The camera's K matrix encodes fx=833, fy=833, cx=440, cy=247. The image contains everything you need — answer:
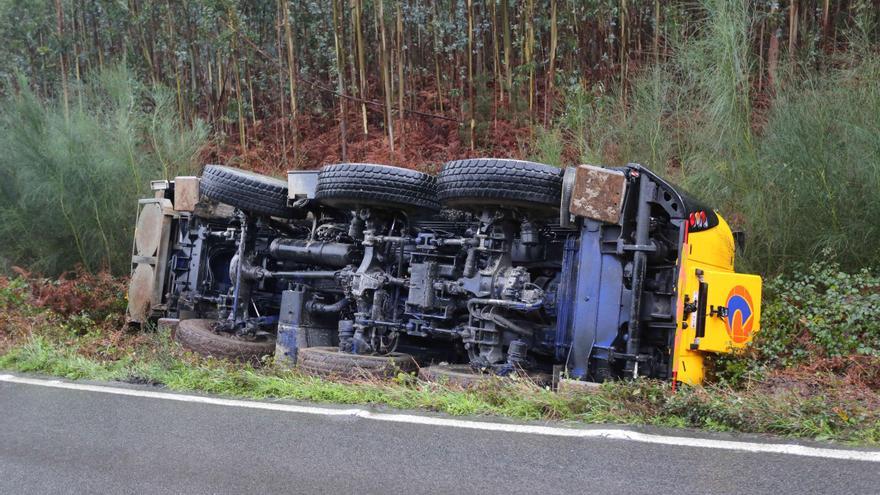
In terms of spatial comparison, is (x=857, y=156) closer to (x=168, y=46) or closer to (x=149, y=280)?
(x=149, y=280)

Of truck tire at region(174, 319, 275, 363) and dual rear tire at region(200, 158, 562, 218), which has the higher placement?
dual rear tire at region(200, 158, 562, 218)

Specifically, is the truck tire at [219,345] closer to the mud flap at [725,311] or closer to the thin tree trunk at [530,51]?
the mud flap at [725,311]

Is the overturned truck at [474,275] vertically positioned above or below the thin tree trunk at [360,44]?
below

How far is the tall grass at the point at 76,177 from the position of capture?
443 inches

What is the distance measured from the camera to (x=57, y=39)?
17.8m

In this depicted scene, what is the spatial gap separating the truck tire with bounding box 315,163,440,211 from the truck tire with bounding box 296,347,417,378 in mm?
1295

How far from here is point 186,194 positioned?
30.0 feet

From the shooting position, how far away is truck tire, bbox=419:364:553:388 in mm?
5945

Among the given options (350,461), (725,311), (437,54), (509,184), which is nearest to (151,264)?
(509,184)

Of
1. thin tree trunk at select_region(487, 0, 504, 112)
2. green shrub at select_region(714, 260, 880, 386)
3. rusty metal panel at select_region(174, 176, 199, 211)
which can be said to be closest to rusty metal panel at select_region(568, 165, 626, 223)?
green shrub at select_region(714, 260, 880, 386)

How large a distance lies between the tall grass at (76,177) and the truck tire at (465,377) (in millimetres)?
6579

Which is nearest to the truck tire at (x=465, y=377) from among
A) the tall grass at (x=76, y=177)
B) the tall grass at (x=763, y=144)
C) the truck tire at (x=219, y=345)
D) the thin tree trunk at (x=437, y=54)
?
the truck tire at (x=219, y=345)

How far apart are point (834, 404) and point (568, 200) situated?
2.30 metres

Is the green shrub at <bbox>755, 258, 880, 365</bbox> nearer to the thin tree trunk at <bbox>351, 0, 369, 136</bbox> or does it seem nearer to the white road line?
the white road line
